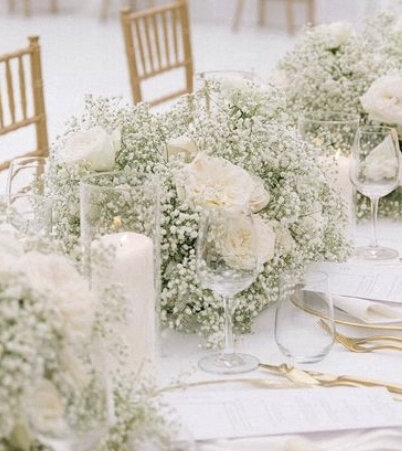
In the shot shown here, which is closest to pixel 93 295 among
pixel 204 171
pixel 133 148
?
pixel 204 171

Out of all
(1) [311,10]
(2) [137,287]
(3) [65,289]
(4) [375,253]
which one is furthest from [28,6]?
(3) [65,289]

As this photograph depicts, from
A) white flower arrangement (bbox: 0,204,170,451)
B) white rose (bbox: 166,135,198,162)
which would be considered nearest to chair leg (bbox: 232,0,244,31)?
white rose (bbox: 166,135,198,162)

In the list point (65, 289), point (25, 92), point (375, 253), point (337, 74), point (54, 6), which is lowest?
point (54, 6)

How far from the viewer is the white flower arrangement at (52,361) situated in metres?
1.01

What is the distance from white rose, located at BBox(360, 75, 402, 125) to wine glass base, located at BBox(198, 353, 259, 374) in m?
0.84

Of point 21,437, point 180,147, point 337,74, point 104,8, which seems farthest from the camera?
point 104,8

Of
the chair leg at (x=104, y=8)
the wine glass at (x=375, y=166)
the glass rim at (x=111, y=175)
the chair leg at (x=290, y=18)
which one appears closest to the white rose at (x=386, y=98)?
the wine glass at (x=375, y=166)

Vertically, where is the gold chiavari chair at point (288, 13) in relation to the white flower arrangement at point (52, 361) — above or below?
Answer: below

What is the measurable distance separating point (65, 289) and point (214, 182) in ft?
1.76

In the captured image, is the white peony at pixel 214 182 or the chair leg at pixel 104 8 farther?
the chair leg at pixel 104 8

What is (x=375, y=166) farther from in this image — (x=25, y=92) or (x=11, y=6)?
(x=11, y=6)

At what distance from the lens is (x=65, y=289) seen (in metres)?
1.09

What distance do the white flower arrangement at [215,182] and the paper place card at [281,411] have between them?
7.3 inches

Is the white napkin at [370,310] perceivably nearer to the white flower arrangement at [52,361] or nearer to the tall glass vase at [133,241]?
the tall glass vase at [133,241]
